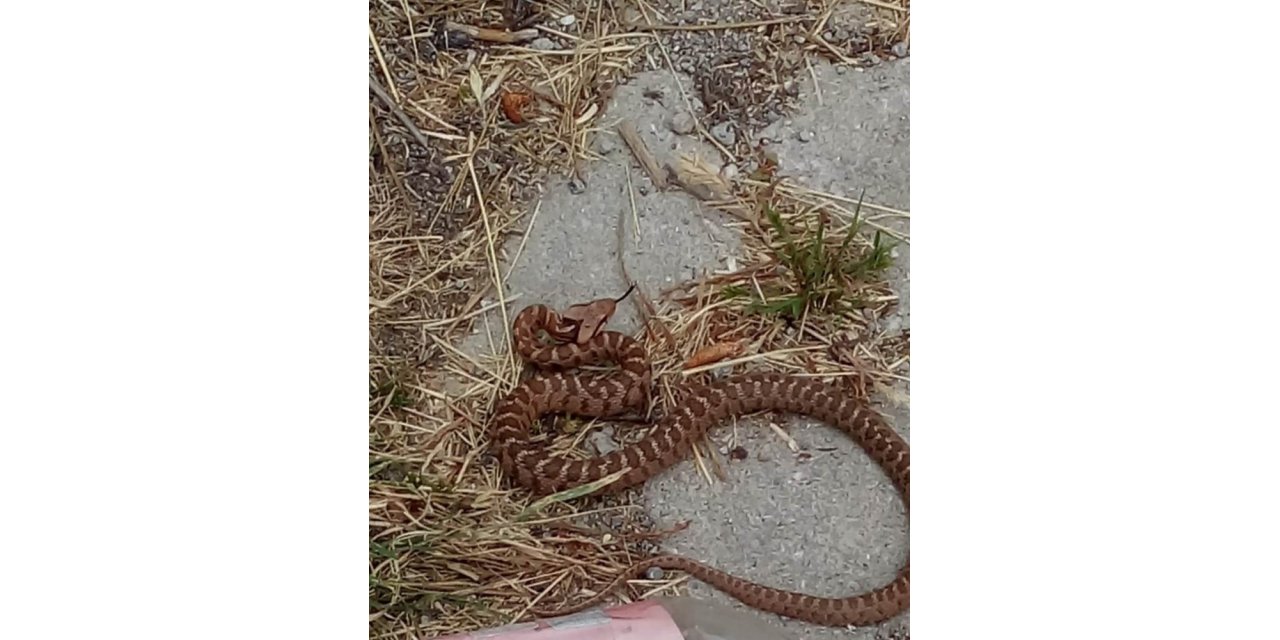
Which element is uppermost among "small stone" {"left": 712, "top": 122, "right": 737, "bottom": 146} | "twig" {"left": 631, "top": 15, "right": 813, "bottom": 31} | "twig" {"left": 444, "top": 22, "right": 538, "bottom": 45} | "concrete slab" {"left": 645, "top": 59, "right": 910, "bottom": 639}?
"twig" {"left": 631, "top": 15, "right": 813, "bottom": 31}

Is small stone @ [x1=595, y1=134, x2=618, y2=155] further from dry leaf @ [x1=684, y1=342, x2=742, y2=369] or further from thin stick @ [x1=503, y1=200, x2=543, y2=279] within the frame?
dry leaf @ [x1=684, y1=342, x2=742, y2=369]

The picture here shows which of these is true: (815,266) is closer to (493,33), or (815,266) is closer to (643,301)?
(643,301)

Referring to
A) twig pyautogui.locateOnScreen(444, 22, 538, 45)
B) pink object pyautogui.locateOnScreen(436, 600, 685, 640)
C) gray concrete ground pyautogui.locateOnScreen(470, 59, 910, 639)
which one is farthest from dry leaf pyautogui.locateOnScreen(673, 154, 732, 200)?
pink object pyautogui.locateOnScreen(436, 600, 685, 640)

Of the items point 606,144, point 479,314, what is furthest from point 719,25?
point 479,314

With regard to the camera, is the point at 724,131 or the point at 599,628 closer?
the point at 599,628

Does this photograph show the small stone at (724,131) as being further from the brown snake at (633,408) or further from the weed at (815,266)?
the brown snake at (633,408)

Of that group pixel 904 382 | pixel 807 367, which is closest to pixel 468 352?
pixel 807 367

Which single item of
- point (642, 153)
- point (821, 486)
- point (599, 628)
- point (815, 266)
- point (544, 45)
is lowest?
point (599, 628)
